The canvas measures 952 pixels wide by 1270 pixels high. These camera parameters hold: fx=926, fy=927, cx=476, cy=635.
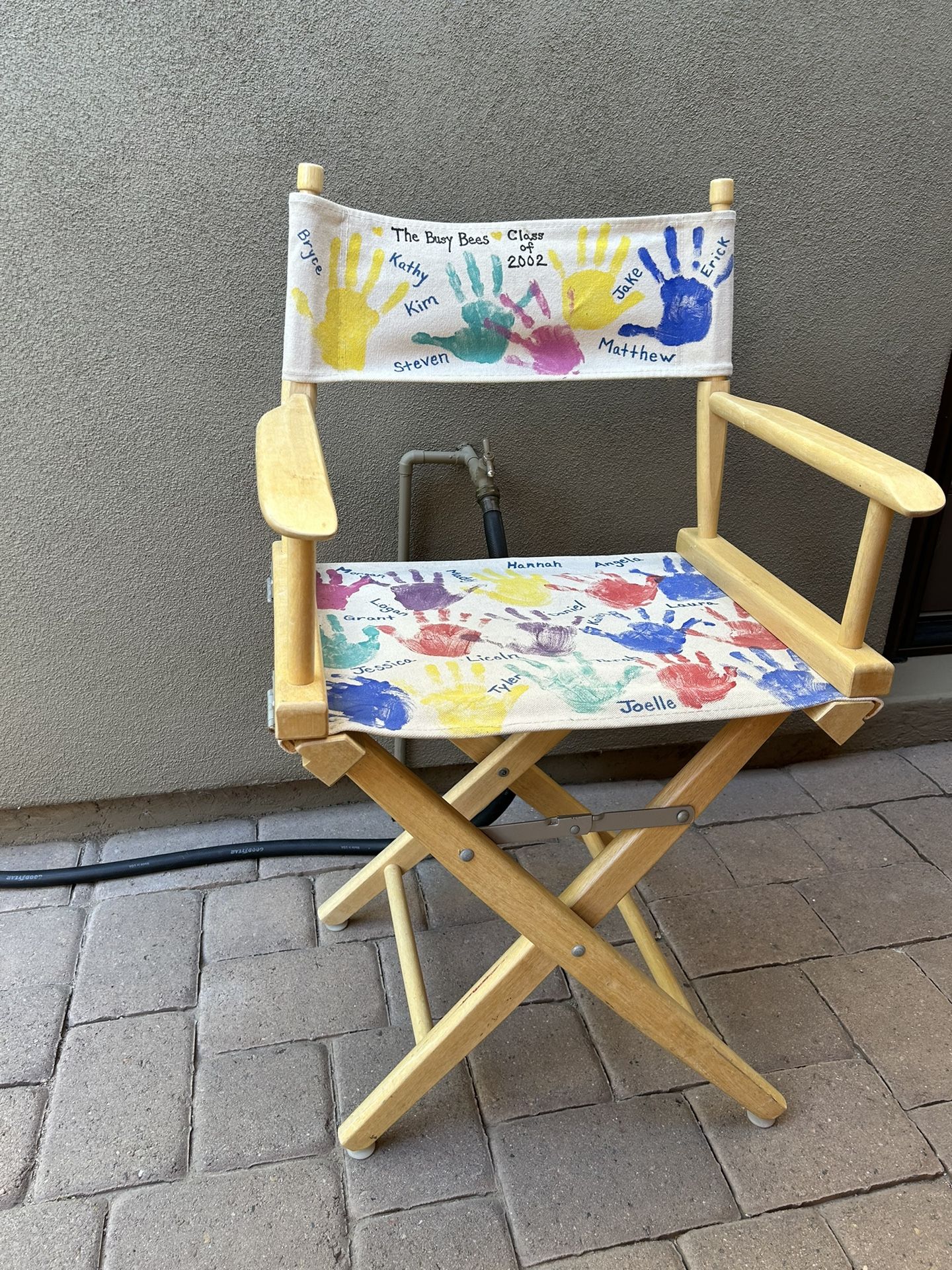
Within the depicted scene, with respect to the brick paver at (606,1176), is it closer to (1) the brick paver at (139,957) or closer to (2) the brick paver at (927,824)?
(1) the brick paver at (139,957)

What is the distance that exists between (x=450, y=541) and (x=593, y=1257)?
45.4 inches

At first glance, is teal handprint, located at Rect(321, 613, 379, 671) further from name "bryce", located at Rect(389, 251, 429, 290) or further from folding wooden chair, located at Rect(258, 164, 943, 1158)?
name "bryce", located at Rect(389, 251, 429, 290)

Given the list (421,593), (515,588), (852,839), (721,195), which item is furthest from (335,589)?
(852,839)

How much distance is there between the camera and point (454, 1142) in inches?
49.6

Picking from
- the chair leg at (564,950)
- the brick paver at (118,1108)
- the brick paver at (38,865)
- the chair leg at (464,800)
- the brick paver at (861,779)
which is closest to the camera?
the chair leg at (564,950)

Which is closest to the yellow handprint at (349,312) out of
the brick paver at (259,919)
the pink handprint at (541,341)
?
the pink handprint at (541,341)

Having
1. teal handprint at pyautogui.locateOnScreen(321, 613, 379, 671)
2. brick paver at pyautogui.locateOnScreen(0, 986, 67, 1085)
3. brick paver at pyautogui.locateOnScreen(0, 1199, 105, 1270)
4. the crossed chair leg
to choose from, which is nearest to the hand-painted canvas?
teal handprint at pyautogui.locateOnScreen(321, 613, 379, 671)

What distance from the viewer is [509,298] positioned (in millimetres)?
1396

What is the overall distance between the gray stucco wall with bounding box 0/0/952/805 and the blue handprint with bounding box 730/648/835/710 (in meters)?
0.68

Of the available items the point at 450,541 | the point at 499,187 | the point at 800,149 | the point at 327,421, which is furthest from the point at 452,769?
the point at 800,149

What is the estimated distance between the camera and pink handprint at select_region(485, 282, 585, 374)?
140 cm

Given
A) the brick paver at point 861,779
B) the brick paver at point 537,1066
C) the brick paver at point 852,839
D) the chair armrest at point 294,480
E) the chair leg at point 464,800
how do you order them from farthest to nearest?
the brick paver at point 861,779 < the brick paver at point 852,839 < the chair leg at point 464,800 < the brick paver at point 537,1066 < the chair armrest at point 294,480

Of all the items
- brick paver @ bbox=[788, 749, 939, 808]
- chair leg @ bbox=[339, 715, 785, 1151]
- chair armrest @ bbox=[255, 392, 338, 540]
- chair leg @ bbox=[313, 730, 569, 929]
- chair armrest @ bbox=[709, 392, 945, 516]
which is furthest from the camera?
brick paver @ bbox=[788, 749, 939, 808]

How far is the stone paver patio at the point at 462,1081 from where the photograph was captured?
115cm
